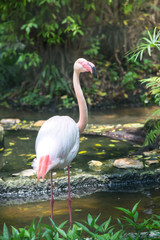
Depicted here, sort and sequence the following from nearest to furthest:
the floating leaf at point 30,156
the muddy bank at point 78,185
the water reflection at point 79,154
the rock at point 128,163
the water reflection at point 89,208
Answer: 1. the water reflection at point 89,208
2. the muddy bank at point 78,185
3. the rock at point 128,163
4. the water reflection at point 79,154
5. the floating leaf at point 30,156

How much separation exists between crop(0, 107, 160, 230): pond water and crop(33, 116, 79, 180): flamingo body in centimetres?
43

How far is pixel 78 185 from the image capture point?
Answer: 4.23 metres

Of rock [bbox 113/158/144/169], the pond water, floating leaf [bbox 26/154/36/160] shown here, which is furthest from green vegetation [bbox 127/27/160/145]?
floating leaf [bbox 26/154/36/160]

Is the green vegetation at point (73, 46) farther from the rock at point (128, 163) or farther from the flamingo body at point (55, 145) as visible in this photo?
the flamingo body at point (55, 145)

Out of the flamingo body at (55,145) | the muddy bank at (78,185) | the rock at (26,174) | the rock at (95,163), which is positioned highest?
the flamingo body at (55,145)

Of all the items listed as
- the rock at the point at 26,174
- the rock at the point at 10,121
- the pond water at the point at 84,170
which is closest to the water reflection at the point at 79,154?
the pond water at the point at 84,170

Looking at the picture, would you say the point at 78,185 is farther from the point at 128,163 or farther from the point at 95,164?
the point at 128,163

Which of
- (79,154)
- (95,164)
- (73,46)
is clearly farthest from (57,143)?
(73,46)

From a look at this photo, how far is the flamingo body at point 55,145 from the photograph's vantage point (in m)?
3.08

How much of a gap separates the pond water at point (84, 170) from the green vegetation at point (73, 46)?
76.4 inches

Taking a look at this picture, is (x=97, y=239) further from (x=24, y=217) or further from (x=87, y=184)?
(x=87, y=184)

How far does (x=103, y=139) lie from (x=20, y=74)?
5.46 meters

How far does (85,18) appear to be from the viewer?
9195 mm

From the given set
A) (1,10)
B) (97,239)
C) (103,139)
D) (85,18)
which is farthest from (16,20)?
(97,239)
